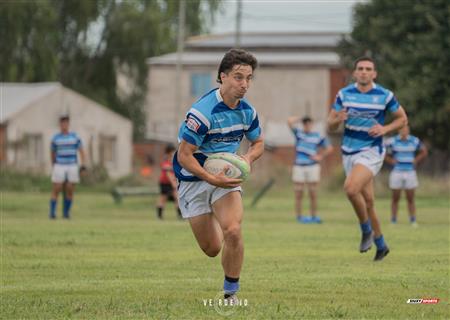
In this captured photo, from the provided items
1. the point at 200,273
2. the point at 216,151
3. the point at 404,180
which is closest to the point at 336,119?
the point at 200,273

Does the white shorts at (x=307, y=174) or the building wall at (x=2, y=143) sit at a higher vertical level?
the white shorts at (x=307, y=174)

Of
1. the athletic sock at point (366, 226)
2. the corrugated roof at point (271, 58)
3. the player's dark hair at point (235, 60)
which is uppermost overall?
the player's dark hair at point (235, 60)

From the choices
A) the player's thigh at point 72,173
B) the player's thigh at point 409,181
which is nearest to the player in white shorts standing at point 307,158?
A: the player's thigh at point 409,181

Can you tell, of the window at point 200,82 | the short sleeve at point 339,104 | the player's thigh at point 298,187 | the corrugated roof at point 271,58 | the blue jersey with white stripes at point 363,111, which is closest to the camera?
the blue jersey with white stripes at point 363,111

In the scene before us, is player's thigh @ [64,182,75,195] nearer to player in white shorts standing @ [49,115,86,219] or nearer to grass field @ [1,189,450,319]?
player in white shorts standing @ [49,115,86,219]

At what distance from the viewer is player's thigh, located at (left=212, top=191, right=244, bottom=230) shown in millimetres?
10766

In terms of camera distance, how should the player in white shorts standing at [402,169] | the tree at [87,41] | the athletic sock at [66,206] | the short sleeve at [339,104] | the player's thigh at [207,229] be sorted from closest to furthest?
1. the player's thigh at [207,229]
2. the short sleeve at [339,104]
3. the player in white shorts standing at [402,169]
4. the athletic sock at [66,206]
5. the tree at [87,41]

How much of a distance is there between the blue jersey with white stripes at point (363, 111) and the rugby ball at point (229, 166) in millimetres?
5284

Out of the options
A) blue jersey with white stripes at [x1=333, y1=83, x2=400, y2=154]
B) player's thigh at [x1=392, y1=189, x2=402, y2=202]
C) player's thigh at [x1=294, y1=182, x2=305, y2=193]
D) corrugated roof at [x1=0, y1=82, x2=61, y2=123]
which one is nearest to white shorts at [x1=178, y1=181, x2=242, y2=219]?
blue jersey with white stripes at [x1=333, y1=83, x2=400, y2=154]

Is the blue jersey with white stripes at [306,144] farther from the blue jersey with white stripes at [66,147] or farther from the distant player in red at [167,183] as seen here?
the blue jersey with white stripes at [66,147]

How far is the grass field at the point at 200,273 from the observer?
35.0 feet

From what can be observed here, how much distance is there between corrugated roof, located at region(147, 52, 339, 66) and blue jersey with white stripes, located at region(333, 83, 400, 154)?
166 feet

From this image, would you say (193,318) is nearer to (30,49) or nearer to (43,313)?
(43,313)

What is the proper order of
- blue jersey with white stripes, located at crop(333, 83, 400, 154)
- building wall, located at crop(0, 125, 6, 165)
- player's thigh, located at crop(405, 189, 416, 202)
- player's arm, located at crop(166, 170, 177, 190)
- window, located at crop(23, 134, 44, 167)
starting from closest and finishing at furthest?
blue jersey with white stripes, located at crop(333, 83, 400, 154)
player's thigh, located at crop(405, 189, 416, 202)
player's arm, located at crop(166, 170, 177, 190)
building wall, located at crop(0, 125, 6, 165)
window, located at crop(23, 134, 44, 167)
